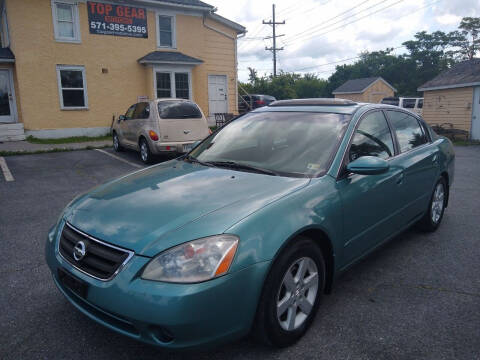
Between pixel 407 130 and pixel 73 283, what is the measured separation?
3637 mm

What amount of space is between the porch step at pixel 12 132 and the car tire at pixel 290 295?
13876 mm

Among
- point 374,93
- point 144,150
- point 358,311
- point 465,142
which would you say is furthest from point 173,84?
point 374,93

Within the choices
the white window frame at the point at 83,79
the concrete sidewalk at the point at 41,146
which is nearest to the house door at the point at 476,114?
the concrete sidewalk at the point at 41,146

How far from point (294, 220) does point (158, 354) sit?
120 cm

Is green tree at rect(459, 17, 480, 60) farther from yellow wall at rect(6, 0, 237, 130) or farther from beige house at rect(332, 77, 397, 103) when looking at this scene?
yellow wall at rect(6, 0, 237, 130)

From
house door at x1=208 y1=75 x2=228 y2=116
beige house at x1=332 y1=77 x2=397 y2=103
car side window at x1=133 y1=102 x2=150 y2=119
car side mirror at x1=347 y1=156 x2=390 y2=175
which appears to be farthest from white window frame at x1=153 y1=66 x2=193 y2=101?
beige house at x1=332 y1=77 x2=397 y2=103

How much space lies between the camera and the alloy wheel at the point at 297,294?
242 centimetres

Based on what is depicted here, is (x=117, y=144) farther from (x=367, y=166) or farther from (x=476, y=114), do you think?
(x=476, y=114)

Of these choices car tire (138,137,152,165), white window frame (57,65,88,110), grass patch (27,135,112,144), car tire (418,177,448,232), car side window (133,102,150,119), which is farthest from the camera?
white window frame (57,65,88,110)

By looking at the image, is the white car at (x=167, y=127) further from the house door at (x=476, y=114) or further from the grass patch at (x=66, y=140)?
the house door at (x=476, y=114)

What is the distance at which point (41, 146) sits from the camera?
12.4 meters

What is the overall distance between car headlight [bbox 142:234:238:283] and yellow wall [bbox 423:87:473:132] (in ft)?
63.7

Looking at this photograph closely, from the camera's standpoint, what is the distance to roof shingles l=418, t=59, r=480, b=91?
58.2 ft

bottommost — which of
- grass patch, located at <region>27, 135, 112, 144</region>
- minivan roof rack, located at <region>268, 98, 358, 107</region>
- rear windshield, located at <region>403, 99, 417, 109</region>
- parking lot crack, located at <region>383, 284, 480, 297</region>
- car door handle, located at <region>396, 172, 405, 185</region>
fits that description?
parking lot crack, located at <region>383, 284, 480, 297</region>
